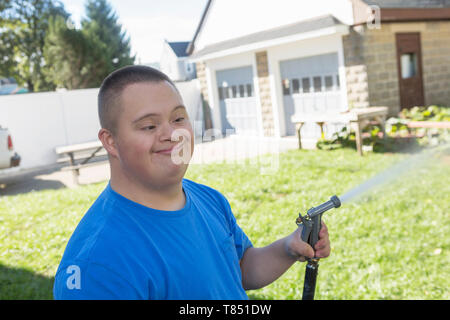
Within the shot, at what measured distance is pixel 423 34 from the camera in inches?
520

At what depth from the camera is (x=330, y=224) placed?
5.43 m

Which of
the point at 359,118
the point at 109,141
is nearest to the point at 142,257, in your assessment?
the point at 109,141

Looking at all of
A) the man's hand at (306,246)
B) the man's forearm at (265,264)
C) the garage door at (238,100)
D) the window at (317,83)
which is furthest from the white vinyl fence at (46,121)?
the man's hand at (306,246)

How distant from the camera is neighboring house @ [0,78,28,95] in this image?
35.4 metres

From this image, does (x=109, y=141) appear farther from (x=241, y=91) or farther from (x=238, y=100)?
(x=238, y=100)

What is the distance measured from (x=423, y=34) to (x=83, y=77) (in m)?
15.9

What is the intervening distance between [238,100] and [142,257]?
15328mm

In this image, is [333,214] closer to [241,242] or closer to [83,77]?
[241,242]

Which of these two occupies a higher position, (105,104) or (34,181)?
(105,104)

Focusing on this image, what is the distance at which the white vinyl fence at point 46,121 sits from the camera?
15250 mm

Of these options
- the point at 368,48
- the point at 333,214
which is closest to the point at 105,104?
the point at 333,214

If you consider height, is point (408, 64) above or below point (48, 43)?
below

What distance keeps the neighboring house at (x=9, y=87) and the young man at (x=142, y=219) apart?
120 feet

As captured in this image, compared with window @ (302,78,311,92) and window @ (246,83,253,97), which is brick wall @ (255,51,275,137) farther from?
window @ (302,78,311,92)
